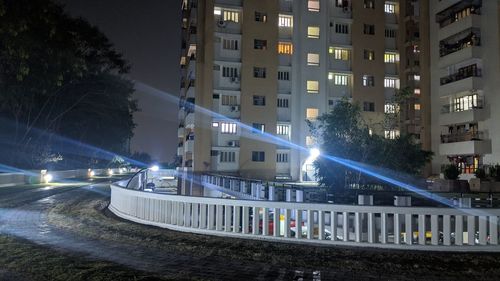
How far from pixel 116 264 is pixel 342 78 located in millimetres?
41767

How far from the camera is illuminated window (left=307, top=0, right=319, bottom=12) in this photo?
150 ft

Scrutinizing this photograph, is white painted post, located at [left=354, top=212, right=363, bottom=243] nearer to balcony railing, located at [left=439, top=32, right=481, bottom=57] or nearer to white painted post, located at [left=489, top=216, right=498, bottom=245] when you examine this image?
white painted post, located at [left=489, top=216, right=498, bottom=245]

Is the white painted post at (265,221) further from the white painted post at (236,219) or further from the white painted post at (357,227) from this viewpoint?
the white painted post at (357,227)

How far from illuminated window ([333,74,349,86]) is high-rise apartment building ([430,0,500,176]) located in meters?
8.49

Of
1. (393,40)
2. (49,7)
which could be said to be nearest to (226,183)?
(49,7)

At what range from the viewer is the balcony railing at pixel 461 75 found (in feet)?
122

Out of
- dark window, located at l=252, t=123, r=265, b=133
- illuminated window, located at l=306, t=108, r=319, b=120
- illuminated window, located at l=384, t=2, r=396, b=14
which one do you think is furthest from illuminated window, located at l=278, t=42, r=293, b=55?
illuminated window, located at l=384, t=2, r=396, b=14

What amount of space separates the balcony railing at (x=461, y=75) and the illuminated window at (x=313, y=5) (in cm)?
1454

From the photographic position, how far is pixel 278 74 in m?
45.1

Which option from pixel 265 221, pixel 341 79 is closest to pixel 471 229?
pixel 265 221

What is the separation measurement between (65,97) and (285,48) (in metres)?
22.9

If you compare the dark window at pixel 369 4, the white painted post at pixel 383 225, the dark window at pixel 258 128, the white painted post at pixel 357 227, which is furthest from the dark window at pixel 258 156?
the white painted post at pixel 383 225

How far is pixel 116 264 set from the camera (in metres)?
6.84

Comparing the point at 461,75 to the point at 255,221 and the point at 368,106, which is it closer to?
the point at 368,106
